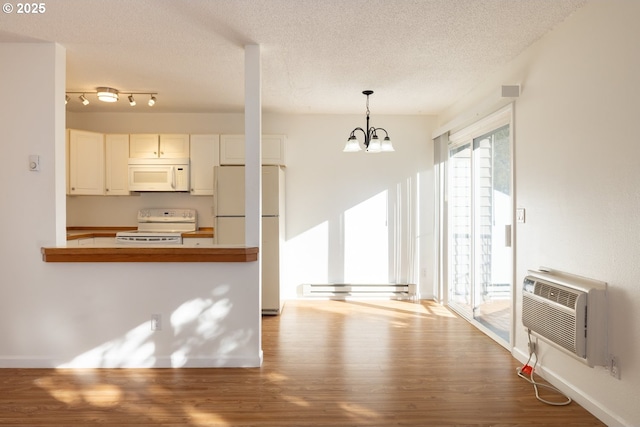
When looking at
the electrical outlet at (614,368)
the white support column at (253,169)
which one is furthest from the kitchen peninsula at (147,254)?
Result: the electrical outlet at (614,368)

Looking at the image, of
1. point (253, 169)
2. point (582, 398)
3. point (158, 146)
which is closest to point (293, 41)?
point (253, 169)

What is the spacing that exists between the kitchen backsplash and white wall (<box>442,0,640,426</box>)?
4.16 meters

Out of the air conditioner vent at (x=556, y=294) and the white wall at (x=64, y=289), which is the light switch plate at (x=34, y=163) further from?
the air conditioner vent at (x=556, y=294)

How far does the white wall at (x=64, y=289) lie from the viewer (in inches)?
123

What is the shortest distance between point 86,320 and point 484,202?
3.79 meters

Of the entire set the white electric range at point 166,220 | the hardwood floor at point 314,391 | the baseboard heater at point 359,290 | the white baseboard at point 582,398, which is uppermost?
the white electric range at point 166,220

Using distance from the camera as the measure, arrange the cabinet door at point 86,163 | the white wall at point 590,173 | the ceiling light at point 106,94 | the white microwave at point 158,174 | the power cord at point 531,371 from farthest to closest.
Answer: the white microwave at point 158,174 < the cabinet door at point 86,163 < the ceiling light at point 106,94 < the power cord at point 531,371 < the white wall at point 590,173

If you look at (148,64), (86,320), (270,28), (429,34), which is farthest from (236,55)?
(86,320)

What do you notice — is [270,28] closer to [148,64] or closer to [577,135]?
[148,64]

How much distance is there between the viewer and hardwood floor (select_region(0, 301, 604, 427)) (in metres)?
2.41

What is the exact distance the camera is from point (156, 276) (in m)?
3.15

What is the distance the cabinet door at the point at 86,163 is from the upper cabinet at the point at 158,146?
39 centimetres

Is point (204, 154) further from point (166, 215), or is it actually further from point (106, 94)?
point (106, 94)

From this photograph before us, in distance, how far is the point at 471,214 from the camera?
440cm
